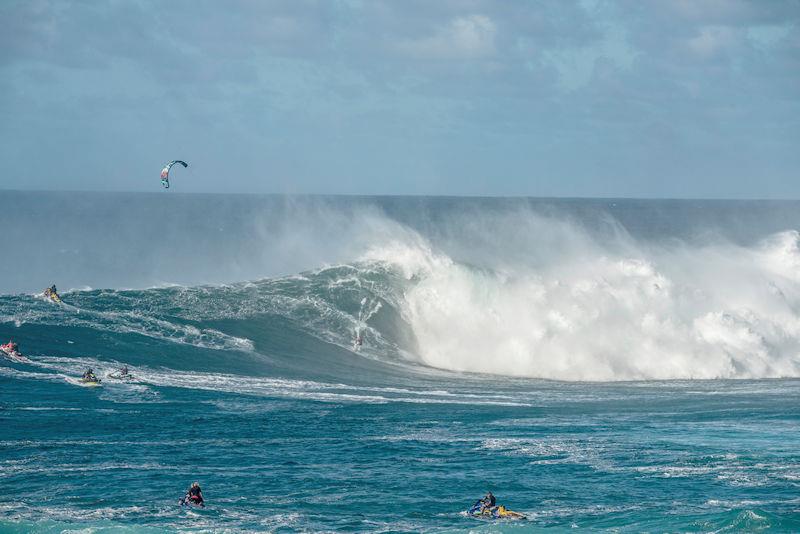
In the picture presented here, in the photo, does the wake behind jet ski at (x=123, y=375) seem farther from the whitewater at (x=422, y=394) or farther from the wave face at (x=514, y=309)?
the wave face at (x=514, y=309)

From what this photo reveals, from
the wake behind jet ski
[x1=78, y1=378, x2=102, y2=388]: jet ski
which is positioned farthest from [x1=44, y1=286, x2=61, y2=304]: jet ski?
[x1=78, y1=378, x2=102, y2=388]: jet ski

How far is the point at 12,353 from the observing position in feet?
122

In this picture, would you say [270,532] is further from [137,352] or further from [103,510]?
[137,352]

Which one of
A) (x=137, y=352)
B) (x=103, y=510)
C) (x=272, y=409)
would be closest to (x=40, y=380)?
(x=137, y=352)

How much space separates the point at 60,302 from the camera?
45.4 metres

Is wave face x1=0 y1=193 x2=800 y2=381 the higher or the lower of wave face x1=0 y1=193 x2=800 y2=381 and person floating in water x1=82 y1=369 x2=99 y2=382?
the higher

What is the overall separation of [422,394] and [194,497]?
52.3 feet

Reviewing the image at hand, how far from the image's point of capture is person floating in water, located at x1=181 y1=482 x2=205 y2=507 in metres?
22.4

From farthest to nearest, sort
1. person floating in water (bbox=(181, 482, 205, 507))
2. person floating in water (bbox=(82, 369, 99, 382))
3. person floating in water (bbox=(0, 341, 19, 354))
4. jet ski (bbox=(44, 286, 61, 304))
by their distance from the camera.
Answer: jet ski (bbox=(44, 286, 61, 304)), person floating in water (bbox=(0, 341, 19, 354)), person floating in water (bbox=(82, 369, 99, 382)), person floating in water (bbox=(181, 482, 205, 507))

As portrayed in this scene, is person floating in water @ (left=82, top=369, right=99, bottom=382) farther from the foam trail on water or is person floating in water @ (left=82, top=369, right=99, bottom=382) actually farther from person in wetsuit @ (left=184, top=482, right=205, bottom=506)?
the foam trail on water

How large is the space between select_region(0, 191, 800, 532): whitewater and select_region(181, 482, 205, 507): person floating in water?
34 cm

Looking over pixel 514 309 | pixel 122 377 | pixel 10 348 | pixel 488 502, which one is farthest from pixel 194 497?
pixel 514 309

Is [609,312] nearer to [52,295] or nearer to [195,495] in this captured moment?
[52,295]

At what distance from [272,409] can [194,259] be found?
7525 cm
